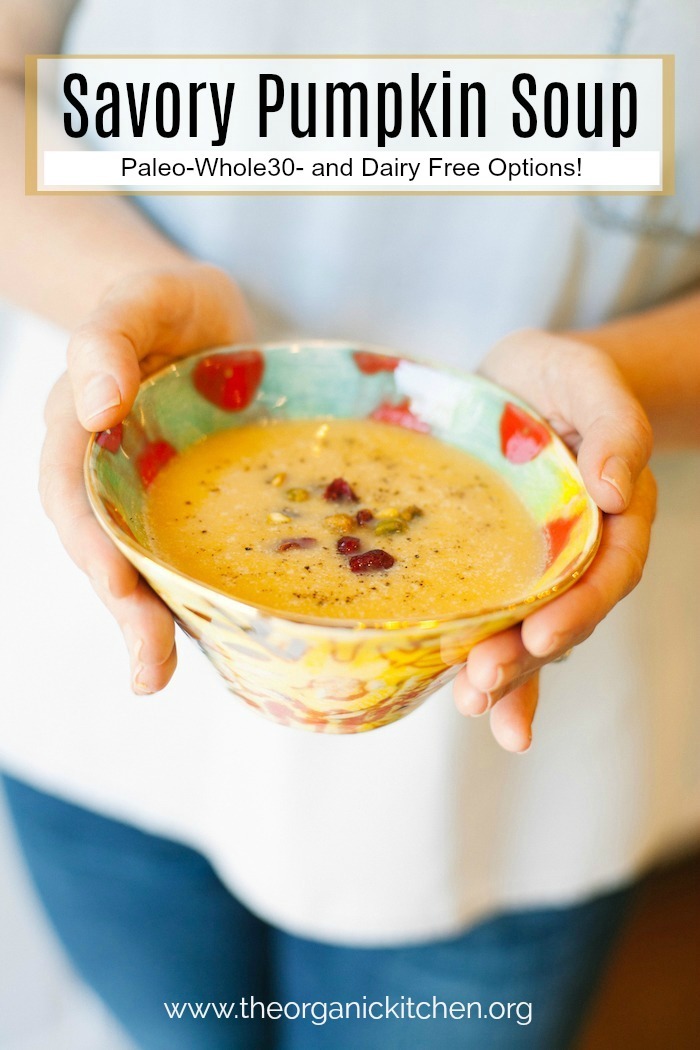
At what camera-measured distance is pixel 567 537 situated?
→ 0.65m

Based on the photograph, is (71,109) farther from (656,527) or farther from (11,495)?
(656,527)

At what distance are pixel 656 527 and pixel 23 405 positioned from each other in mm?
552

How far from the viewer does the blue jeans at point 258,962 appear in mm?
933

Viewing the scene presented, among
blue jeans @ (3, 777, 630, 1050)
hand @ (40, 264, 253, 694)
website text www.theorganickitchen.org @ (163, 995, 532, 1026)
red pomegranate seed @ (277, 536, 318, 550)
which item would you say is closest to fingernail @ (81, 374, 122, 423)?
hand @ (40, 264, 253, 694)

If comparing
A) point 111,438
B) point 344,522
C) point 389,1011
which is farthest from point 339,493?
point 389,1011

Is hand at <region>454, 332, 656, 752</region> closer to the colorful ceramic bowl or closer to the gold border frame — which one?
the colorful ceramic bowl

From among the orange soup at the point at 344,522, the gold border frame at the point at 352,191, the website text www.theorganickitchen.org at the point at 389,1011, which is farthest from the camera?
the website text www.theorganickitchen.org at the point at 389,1011

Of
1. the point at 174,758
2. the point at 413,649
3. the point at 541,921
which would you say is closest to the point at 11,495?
the point at 174,758

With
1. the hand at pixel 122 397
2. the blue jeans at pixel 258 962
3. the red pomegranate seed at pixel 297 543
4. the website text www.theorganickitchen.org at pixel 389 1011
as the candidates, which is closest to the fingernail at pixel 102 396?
the hand at pixel 122 397

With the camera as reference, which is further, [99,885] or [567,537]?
[99,885]

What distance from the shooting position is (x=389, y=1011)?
0.93 m

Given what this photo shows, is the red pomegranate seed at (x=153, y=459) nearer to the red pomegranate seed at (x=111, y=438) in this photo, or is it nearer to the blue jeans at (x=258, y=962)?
the red pomegranate seed at (x=111, y=438)

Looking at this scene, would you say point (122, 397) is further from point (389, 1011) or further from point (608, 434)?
point (389, 1011)

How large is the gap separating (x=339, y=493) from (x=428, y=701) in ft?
0.74
